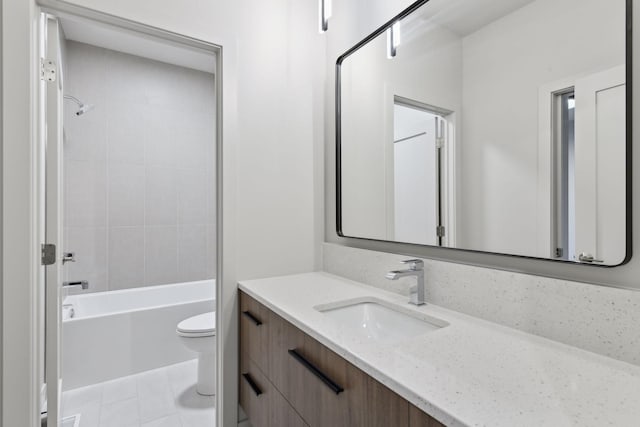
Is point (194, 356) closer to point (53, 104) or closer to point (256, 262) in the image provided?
point (256, 262)

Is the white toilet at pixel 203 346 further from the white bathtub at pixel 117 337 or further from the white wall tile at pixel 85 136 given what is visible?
the white wall tile at pixel 85 136

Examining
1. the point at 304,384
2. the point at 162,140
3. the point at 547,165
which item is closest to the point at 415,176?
the point at 547,165

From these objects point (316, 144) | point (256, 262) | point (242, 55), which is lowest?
point (256, 262)

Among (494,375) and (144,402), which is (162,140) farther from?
(494,375)

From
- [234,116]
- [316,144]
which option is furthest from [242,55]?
→ [316,144]

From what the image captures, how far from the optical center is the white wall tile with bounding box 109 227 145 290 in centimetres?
278

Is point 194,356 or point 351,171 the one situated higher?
point 351,171

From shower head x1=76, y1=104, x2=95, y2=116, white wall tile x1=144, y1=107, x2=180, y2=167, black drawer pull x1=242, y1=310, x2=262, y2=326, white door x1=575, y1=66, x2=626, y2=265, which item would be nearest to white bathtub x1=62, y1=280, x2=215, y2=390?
white wall tile x1=144, y1=107, x2=180, y2=167

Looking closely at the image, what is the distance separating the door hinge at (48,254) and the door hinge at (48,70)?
0.68 metres

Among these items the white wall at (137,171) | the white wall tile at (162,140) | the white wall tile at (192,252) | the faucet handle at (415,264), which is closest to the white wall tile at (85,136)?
the white wall at (137,171)

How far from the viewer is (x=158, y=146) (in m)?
3.01

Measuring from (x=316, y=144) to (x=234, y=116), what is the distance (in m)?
0.48

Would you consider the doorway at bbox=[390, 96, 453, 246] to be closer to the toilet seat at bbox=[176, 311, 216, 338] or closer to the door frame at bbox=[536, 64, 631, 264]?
the door frame at bbox=[536, 64, 631, 264]

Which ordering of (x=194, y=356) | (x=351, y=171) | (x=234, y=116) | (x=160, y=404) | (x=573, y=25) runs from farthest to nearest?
(x=194, y=356) → (x=160, y=404) → (x=351, y=171) → (x=234, y=116) → (x=573, y=25)
